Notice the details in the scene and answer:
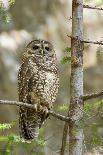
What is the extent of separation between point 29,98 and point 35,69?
245 millimetres

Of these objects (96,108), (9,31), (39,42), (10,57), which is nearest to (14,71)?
(10,57)

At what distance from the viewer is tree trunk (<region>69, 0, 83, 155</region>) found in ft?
11.2

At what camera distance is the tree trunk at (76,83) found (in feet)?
11.2

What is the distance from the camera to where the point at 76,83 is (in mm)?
3461

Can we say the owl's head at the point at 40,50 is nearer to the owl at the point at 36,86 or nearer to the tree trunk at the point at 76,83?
the owl at the point at 36,86

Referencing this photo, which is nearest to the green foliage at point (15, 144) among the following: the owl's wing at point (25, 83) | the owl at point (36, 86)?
the owl at point (36, 86)

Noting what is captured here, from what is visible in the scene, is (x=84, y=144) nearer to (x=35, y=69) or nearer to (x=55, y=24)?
(x=35, y=69)

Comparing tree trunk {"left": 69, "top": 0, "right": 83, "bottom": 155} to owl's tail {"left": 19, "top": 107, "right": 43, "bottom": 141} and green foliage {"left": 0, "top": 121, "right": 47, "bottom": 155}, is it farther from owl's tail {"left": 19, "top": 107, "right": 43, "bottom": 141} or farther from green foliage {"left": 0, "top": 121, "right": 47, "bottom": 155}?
owl's tail {"left": 19, "top": 107, "right": 43, "bottom": 141}

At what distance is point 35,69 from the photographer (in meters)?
4.49

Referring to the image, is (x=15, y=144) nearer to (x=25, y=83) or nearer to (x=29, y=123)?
(x=25, y=83)

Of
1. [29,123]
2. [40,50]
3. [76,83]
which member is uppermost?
[40,50]

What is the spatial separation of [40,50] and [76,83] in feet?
4.21

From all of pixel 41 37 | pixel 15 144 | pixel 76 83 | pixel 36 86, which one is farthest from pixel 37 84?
pixel 41 37

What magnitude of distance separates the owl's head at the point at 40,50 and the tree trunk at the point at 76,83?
120 centimetres
